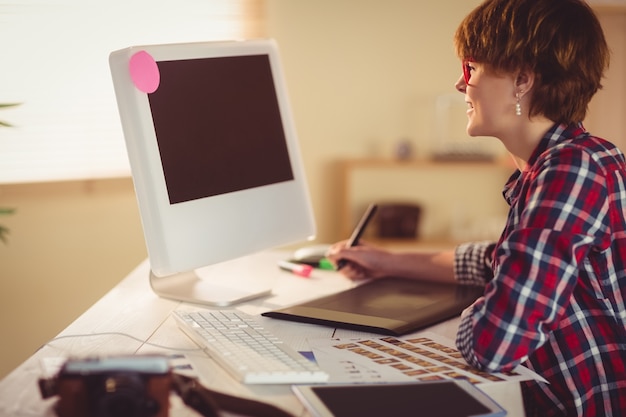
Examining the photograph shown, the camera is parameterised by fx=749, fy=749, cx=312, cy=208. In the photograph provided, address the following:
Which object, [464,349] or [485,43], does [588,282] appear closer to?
[464,349]

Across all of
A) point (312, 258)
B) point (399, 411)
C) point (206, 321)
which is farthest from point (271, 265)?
point (399, 411)

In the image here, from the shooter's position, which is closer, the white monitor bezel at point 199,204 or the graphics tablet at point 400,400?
the graphics tablet at point 400,400

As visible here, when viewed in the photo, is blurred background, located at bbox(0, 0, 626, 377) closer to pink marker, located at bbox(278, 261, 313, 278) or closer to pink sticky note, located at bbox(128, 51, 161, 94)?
pink marker, located at bbox(278, 261, 313, 278)

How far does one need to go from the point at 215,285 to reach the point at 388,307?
40 cm

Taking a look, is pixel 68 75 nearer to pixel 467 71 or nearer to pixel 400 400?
pixel 467 71

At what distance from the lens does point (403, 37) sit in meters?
3.73

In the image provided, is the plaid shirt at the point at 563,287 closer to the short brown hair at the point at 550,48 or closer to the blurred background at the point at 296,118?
the short brown hair at the point at 550,48

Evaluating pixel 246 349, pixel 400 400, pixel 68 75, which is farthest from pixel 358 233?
pixel 68 75

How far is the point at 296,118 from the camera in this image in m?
3.74

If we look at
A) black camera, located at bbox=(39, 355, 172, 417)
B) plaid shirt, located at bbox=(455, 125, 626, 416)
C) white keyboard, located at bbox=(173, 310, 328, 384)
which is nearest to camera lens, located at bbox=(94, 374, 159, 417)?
black camera, located at bbox=(39, 355, 172, 417)

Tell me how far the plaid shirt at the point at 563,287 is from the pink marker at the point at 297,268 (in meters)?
0.62

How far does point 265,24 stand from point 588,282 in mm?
2704

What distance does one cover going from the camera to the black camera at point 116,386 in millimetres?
805

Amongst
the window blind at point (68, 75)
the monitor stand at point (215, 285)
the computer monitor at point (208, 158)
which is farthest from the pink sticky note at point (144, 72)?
the window blind at point (68, 75)
